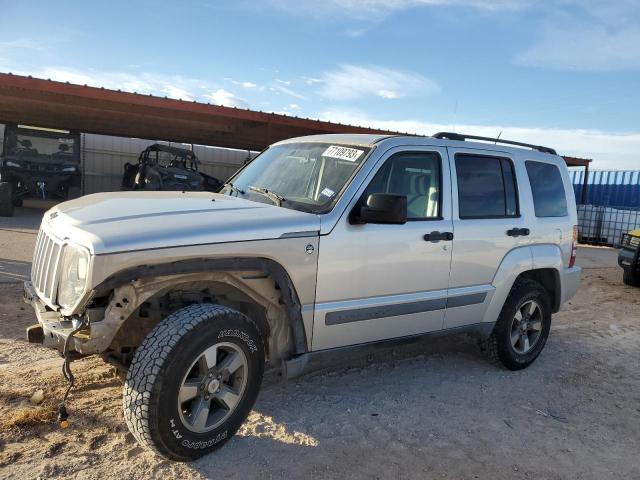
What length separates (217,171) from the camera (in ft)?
85.5

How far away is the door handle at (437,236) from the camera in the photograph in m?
3.93

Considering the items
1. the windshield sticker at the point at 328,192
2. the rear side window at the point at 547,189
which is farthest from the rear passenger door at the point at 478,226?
the windshield sticker at the point at 328,192

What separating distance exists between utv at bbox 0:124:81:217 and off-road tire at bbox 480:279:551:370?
13.1m

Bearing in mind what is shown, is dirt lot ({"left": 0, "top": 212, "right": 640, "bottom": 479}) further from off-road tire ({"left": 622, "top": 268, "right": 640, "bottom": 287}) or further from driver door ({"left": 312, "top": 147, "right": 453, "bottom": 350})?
off-road tire ({"left": 622, "top": 268, "right": 640, "bottom": 287})

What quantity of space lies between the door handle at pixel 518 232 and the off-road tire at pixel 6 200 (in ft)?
44.3

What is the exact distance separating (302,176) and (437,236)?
111cm

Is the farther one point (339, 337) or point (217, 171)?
point (217, 171)

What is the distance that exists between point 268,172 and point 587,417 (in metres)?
3.11

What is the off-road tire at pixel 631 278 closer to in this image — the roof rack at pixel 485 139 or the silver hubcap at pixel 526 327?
the roof rack at pixel 485 139

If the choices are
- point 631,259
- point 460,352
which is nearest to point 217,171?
point 631,259


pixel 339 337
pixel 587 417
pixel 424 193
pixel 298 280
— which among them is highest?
pixel 424 193

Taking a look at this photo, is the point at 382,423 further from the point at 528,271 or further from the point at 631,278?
the point at 631,278

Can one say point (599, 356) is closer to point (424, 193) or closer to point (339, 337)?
point (424, 193)

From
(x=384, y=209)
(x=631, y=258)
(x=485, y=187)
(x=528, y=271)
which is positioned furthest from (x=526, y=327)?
(x=631, y=258)
